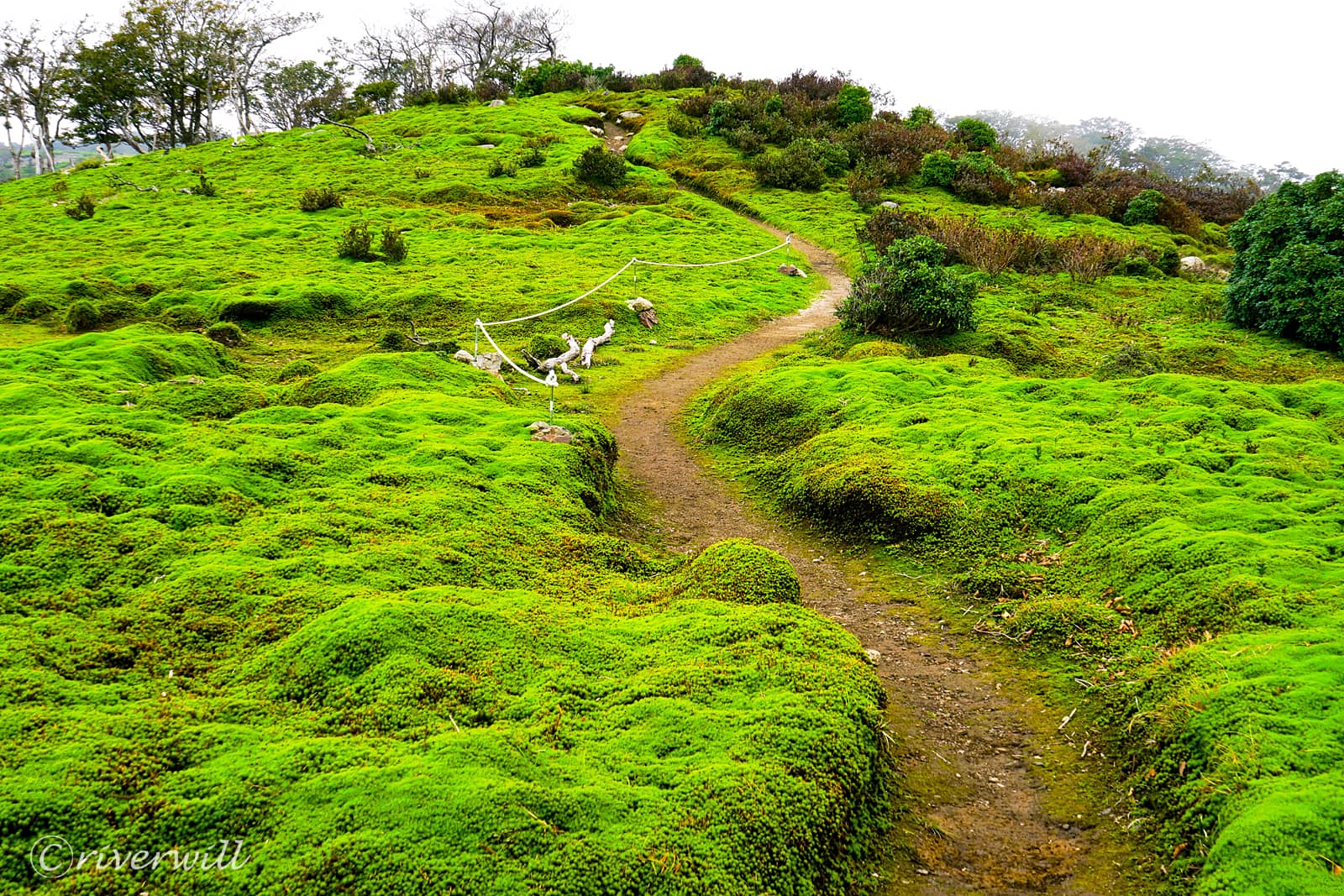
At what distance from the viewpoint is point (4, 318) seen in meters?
16.9

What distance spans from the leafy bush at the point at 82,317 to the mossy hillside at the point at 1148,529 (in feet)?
43.6

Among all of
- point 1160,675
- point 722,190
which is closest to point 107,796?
point 1160,675

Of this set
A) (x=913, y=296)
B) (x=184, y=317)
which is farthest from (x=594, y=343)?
(x=184, y=317)

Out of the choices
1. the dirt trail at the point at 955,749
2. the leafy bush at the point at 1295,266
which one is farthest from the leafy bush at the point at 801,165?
the dirt trail at the point at 955,749

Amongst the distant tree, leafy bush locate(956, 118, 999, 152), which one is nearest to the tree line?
the distant tree

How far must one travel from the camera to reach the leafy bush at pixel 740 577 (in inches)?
288

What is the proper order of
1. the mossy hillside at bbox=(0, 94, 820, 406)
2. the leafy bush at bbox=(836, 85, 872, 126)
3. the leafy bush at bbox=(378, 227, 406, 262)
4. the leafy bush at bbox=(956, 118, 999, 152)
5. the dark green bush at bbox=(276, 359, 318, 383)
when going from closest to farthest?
the dark green bush at bbox=(276, 359, 318, 383) < the mossy hillside at bbox=(0, 94, 820, 406) < the leafy bush at bbox=(378, 227, 406, 262) < the leafy bush at bbox=(956, 118, 999, 152) < the leafy bush at bbox=(836, 85, 872, 126)

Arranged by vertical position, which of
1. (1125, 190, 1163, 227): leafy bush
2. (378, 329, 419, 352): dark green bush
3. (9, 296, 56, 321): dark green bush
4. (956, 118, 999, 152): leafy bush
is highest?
(956, 118, 999, 152): leafy bush

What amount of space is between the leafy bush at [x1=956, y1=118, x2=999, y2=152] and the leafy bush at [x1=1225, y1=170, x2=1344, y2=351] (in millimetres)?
24573

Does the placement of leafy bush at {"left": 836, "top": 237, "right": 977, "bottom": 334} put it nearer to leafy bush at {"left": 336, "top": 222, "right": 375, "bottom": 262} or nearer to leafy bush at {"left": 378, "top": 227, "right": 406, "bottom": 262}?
leafy bush at {"left": 378, "top": 227, "right": 406, "bottom": 262}

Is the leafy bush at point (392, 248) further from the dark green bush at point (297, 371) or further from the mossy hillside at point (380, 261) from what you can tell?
the dark green bush at point (297, 371)

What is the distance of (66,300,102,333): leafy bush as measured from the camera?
16.3 m

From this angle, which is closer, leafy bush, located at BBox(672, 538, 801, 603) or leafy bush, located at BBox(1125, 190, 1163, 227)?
leafy bush, located at BBox(672, 538, 801, 603)

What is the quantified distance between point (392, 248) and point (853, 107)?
31.9 meters
